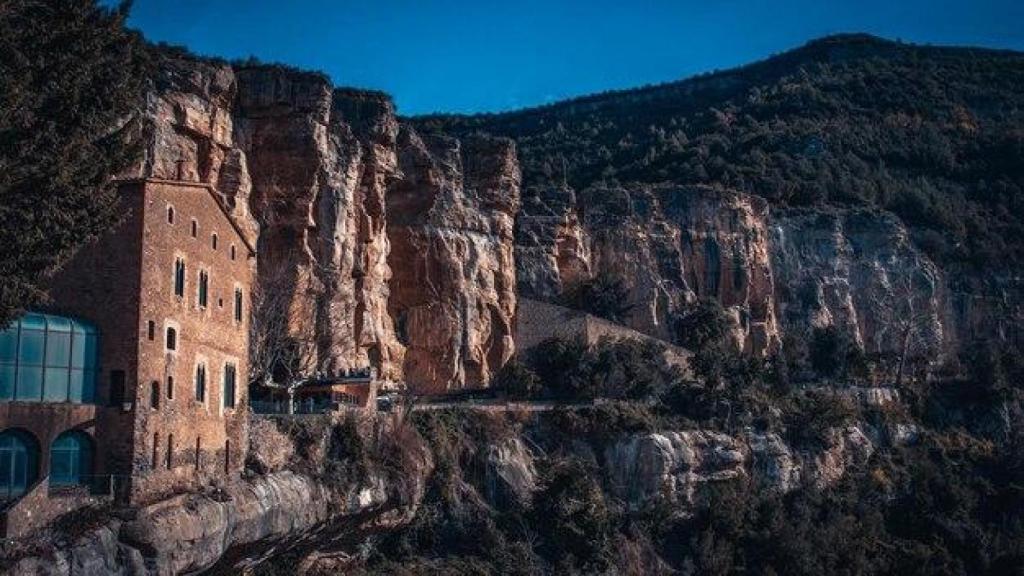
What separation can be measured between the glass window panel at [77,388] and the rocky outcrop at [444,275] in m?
27.8

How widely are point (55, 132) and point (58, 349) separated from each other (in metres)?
5.49

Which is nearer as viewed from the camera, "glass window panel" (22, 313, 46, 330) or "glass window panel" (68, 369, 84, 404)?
"glass window panel" (22, 313, 46, 330)

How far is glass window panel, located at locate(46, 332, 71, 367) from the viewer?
2844 centimetres

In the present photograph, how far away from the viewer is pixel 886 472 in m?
63.2

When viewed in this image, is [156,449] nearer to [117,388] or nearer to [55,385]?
[117,388]

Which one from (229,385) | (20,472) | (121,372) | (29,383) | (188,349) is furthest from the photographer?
(229,385)

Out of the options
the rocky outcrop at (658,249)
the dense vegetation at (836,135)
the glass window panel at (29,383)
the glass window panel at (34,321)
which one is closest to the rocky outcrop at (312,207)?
the rocky outcrop at (658,249)

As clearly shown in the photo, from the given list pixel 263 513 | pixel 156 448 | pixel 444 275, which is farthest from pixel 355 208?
pixel 156 448

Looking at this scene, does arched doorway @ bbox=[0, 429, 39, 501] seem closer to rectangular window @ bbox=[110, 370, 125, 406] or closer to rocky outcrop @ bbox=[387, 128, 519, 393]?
rectangular window @ bbox=[110, 370, 125, 406]

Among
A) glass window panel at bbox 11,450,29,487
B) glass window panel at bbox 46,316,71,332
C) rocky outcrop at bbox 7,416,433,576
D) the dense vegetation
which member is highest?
the dense vegetation

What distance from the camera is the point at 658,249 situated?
70.3 metres

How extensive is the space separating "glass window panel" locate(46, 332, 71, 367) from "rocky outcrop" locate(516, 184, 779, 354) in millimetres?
36838

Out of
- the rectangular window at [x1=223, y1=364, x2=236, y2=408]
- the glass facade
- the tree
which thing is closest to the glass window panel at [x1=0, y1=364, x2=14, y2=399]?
the glass facade

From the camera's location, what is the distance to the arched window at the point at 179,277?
31.4m
